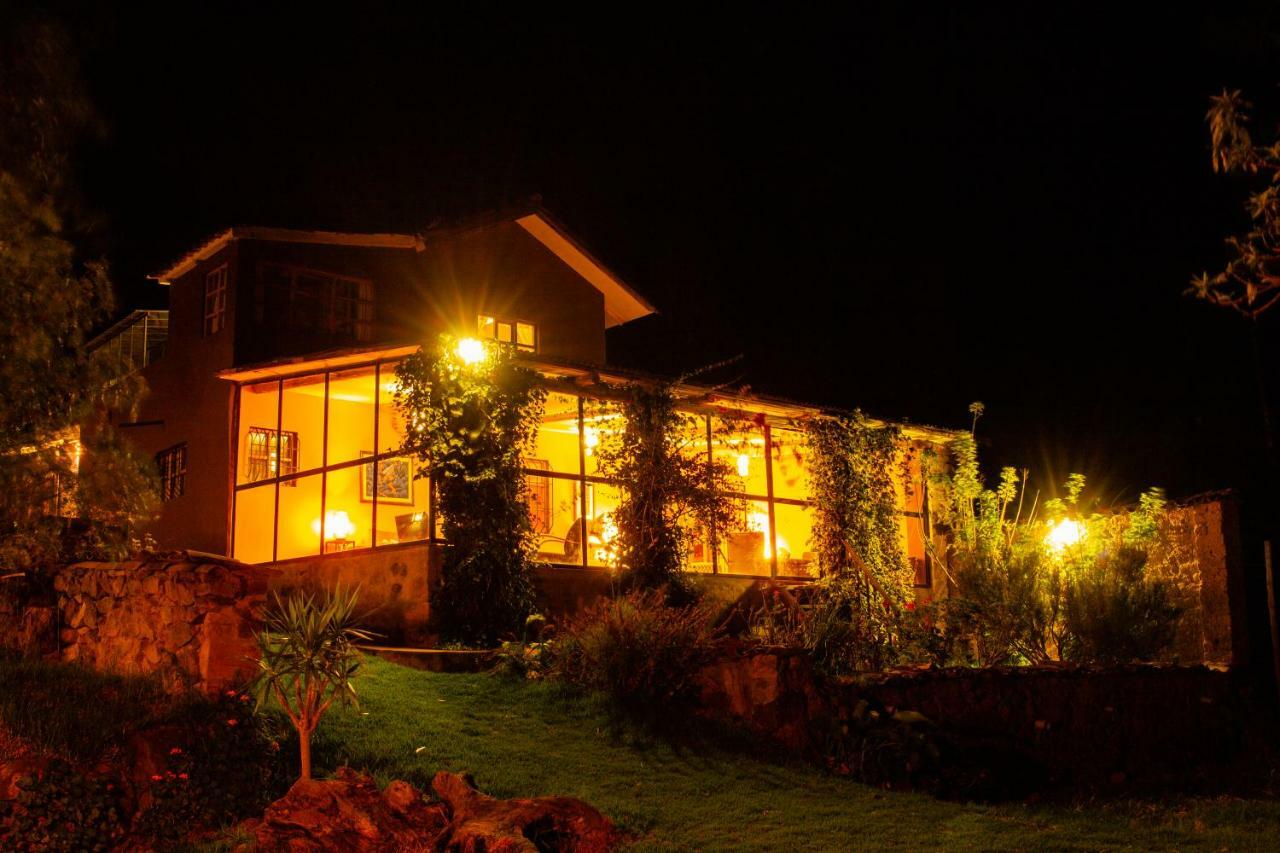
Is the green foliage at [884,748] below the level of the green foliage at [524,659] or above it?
below

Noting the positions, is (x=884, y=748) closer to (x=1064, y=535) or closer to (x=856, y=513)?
(x=1064, y=535)

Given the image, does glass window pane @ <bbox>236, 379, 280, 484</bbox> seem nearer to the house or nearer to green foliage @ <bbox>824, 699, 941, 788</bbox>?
the house

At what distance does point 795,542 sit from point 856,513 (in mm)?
3469

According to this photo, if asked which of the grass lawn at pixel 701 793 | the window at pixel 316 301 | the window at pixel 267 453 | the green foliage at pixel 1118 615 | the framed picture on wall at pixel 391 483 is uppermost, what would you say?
the window at pixel 316 301

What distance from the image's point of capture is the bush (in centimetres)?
1218

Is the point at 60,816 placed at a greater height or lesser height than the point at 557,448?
lesser

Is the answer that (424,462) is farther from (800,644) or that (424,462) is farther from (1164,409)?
(1164,409)

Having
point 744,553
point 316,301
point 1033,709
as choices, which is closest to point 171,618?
point 1033,709

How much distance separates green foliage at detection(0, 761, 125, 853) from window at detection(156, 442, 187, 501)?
11.9 meters

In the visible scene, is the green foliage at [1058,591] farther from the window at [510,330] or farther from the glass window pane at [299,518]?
the glass window pane at [299,518]

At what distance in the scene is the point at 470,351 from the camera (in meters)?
15.9

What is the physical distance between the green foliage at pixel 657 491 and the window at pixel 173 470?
7.16 metres

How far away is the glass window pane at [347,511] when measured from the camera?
18719mm

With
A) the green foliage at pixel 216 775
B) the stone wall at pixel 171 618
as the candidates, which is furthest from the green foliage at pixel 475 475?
the green foliage at pixel 216 775
